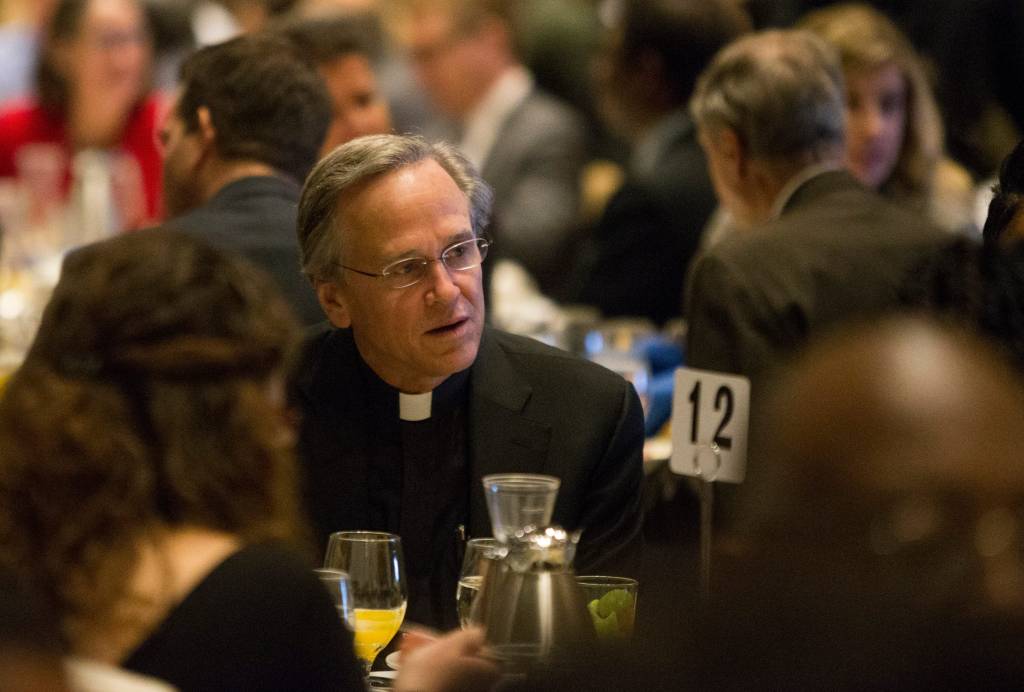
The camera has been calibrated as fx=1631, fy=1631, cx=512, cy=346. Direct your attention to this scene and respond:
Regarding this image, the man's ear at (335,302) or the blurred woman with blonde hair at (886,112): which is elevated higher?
the blurred woman with blonde hair at (886,112)

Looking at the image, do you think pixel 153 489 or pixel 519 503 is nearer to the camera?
pixel 153 489

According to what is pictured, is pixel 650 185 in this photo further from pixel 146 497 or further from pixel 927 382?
pixel 927 382

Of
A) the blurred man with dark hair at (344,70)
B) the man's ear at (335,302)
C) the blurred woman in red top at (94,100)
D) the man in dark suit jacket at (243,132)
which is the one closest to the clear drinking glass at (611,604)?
the man's ear at (335,302)

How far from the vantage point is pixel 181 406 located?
5.83 ft

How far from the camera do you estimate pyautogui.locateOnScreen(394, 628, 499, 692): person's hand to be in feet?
6.26

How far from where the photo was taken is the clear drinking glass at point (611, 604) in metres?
2.29

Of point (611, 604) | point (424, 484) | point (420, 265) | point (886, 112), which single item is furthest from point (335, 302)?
point (886, 112)

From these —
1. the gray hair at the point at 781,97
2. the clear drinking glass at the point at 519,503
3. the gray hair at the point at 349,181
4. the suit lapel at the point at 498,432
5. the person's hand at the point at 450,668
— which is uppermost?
the gray hair at the point at 781,97

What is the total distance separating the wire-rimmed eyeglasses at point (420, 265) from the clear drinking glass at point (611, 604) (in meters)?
0.76

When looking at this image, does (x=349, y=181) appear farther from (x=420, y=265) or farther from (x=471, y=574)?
(x=471, y=574)

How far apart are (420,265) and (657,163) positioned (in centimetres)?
319

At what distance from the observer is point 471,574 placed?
2.34m

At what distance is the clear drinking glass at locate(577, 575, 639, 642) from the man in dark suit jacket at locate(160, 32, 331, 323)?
169cm

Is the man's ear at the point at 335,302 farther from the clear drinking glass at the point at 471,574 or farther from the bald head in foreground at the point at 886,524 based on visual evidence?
the bald head in foreground at the point at 886,524
